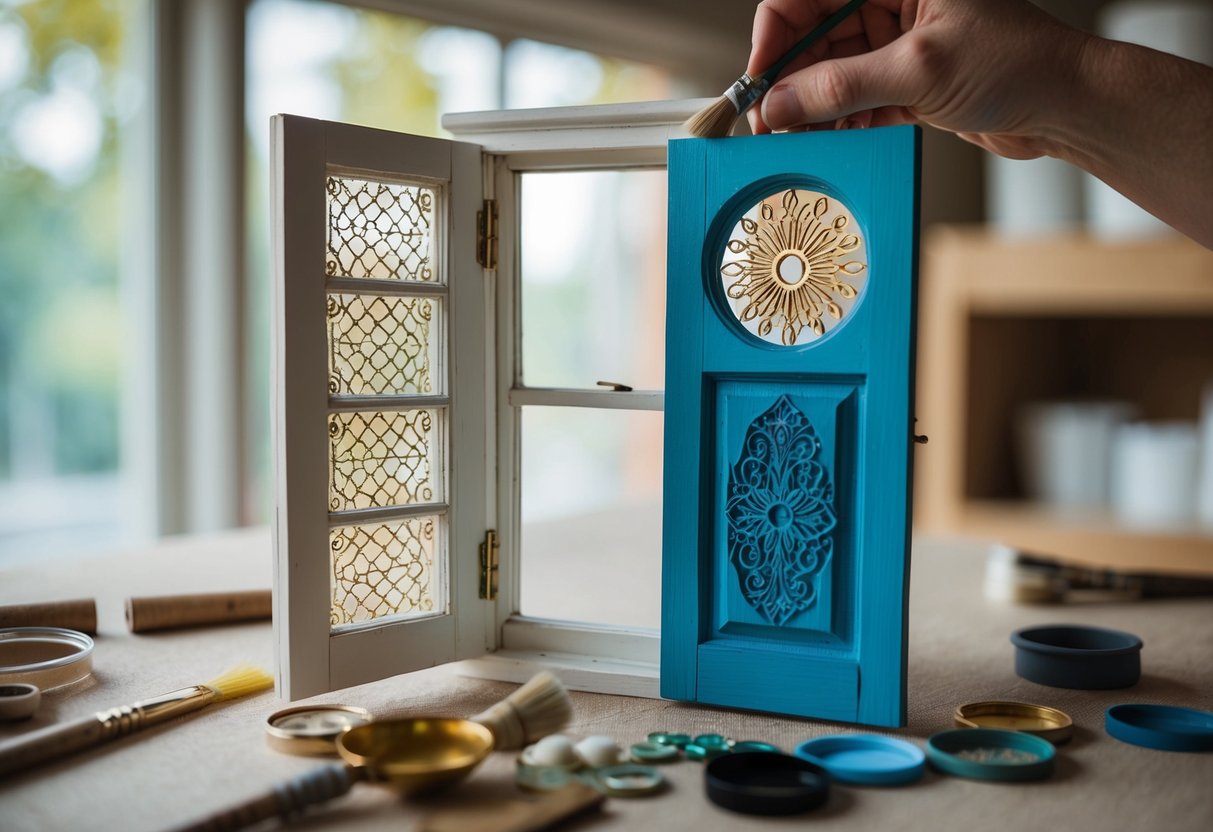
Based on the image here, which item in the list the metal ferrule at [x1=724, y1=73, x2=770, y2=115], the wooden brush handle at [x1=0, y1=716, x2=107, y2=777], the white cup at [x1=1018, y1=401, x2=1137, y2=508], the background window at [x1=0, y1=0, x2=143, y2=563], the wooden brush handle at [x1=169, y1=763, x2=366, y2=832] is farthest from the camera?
the white cup at [x1=1018, y1=401, x2=1137, y2=508]

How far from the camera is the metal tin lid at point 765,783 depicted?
2.75ft

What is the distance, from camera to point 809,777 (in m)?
0.89

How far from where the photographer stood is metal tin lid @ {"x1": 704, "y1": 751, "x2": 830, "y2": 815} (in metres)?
0.84

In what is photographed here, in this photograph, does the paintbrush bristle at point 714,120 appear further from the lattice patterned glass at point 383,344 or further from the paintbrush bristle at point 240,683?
the paintbrush bristle at point 240,683

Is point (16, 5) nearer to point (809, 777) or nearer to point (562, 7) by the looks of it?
point (562, 7)

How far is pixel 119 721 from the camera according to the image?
3.25ft

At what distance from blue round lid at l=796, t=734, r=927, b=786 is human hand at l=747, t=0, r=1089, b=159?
2.00 feet

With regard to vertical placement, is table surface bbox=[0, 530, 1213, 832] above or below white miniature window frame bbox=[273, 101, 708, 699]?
below

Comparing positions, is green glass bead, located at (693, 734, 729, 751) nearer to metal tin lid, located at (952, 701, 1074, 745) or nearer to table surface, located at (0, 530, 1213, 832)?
table surface, located at (0, 530, 1213, 832)

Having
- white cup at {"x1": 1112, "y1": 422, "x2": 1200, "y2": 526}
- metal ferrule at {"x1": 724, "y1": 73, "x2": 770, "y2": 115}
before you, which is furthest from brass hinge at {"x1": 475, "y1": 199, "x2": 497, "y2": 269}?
white cup at {"x1": 1112, "y1": 422, "x2": 1200, "y2": 526}

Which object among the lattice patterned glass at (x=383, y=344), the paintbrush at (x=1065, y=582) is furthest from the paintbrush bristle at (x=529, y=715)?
the paintbrush at (x=1065, y=582)

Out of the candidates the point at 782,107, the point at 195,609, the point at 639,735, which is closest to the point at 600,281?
the point at 195,609

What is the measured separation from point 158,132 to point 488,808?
2.26m

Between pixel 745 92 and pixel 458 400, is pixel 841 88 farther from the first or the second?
pixel 458 400
